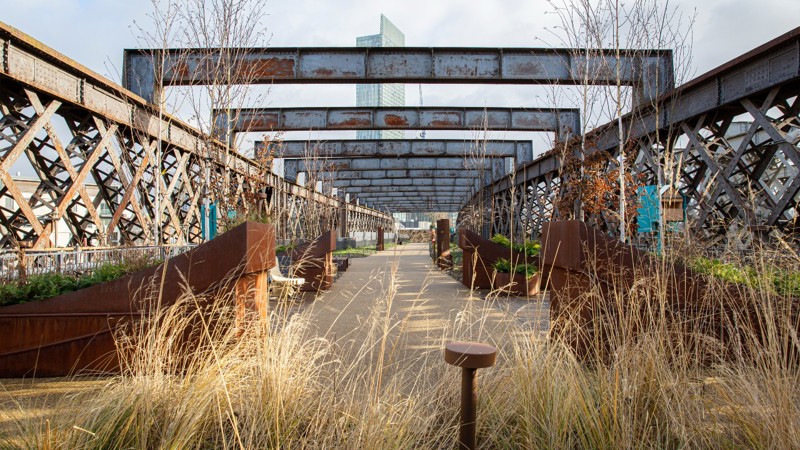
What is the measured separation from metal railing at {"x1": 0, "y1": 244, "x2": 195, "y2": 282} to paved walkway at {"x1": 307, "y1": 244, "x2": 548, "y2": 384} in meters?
2.29

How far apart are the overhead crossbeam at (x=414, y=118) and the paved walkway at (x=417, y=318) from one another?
5.87m

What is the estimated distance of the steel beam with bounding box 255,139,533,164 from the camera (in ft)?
68.8

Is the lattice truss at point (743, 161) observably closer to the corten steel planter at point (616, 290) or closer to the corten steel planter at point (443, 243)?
the corten steel planter at point (616, 290)

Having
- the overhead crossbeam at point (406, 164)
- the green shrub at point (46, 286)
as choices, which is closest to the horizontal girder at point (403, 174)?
the overhead crossbeam at point (406, 164)

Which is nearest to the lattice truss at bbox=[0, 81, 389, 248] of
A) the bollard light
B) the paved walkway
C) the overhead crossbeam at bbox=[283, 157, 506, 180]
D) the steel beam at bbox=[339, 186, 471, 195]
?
the paved walkway

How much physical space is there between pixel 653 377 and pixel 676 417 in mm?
211

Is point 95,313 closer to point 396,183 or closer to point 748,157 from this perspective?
point 748,157

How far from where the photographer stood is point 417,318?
6930 millimetres

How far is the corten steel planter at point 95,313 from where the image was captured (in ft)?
13.1

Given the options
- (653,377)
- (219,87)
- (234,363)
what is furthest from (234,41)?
(653,377)

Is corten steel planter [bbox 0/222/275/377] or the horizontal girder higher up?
the horizontal girder

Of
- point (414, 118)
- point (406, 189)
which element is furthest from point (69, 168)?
point (406, 189)

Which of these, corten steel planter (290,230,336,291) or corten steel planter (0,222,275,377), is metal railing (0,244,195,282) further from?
corten steel planter (290,230,336,291)

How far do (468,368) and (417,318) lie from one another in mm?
4880
